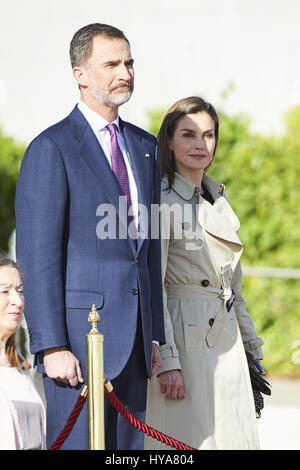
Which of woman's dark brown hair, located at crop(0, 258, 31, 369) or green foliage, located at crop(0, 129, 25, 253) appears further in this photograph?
green foliage, located at crop(0, 129, 25, 253)

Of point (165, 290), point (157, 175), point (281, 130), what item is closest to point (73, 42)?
point (157, 175)

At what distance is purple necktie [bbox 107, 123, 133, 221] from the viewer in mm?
4078

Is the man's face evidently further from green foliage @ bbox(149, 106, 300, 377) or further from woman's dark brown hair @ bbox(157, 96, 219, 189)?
green foliage @ bbox(149, 106, 300, 377)

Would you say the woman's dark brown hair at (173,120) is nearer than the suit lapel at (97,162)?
No

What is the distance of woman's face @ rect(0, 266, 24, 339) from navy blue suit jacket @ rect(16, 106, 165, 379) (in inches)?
1.4

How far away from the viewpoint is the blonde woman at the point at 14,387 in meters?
3.66

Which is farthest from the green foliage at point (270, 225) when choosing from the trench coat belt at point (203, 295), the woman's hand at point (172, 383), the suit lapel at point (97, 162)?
the suit lapel at point (97, 162)

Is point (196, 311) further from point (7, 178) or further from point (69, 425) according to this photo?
point (7, 178)

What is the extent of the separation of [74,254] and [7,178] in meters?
10.5

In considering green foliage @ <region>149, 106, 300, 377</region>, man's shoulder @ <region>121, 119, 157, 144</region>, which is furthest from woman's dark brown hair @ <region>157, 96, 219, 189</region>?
green foliage @ <region>149, 106, 300, 377</region>

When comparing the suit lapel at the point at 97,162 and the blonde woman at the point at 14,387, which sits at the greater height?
the suit lapel at the point at 97,162

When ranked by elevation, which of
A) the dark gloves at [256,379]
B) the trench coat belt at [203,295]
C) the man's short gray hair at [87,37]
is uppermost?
the man's short gray hair at [87,37]

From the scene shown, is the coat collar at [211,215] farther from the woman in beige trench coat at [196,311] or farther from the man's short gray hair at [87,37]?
the man's short gray hair at [87,37]

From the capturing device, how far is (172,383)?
14.6 feet
